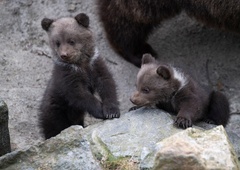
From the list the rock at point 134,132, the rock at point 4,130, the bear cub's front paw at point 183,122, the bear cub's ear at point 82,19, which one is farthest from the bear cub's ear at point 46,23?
the bear cub's front paw at point 183,122

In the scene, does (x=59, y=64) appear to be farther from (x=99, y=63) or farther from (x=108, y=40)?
(x=108, y=40)

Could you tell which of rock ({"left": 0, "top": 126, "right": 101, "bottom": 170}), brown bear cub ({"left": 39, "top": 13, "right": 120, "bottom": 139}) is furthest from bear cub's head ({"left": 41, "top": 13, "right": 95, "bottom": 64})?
rock ({"left": 0, "top": 126, "right": 101, "bottom": 170})

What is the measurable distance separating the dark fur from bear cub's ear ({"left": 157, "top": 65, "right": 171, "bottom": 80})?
1735 millimetres

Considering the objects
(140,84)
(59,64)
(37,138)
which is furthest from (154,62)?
(37,138)

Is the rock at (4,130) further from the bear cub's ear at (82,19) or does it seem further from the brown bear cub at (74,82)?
the bear cub's ear at (82,19)

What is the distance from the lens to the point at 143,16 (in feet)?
26.3

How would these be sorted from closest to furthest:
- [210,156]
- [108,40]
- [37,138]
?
[210,156]
[37,138]
[108,40]

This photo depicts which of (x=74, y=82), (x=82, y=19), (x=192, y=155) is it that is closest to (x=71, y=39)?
(x=82, y=19)

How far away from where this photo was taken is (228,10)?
7.69m

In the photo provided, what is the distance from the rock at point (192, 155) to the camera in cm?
475

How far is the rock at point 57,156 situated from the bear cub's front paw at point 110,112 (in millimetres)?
630

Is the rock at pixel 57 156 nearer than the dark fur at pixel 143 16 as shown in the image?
Yes

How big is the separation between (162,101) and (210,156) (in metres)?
1.64

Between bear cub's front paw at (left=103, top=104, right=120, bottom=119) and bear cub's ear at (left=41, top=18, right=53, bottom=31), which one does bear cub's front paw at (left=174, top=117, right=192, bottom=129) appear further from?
bear cub's ear at (left=41, top=18, right=53, bottom=31)
